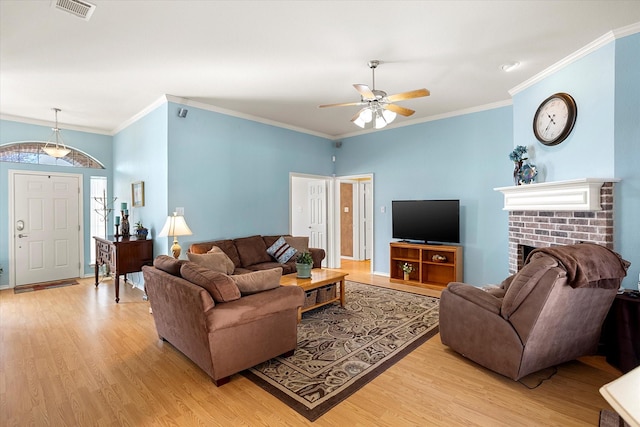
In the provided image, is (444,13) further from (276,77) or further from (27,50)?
(27,50)

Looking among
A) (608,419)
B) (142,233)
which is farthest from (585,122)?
(142,233)

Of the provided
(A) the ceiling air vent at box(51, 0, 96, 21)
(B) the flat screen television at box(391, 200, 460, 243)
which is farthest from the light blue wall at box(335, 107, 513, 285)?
(A) the ceiling air vent at box(51, 0, 96, 21)

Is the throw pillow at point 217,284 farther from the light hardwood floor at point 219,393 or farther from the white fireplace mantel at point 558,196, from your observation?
the white fireplace mantel at point 558,196

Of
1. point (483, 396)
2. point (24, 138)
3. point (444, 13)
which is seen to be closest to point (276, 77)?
Result: point (444, 13)

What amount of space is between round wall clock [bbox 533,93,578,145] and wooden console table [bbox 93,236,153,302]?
548cm

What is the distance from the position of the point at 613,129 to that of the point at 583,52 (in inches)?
34.2

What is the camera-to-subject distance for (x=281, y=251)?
5.17 metres

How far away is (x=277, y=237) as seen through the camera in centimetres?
550

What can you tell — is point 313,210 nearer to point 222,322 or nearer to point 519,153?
point 519,153

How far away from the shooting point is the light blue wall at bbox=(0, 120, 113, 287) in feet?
17.4

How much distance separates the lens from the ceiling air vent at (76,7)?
2376 mm

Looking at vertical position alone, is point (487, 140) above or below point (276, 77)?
below

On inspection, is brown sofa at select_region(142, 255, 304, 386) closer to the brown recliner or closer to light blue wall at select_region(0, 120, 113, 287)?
the brown recliner

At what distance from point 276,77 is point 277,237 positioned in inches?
105
